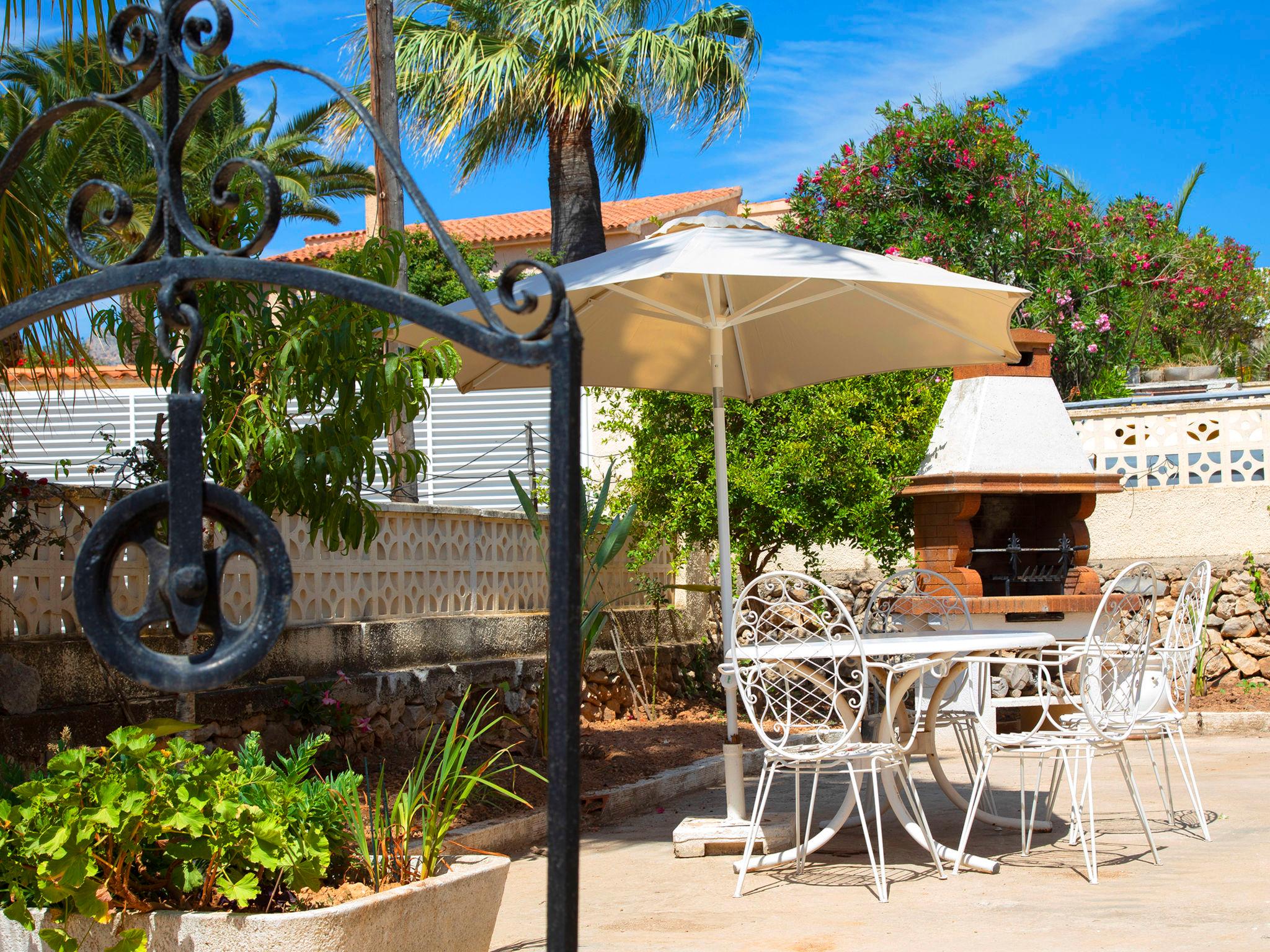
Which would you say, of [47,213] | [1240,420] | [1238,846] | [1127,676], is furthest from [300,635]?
[1240,420]

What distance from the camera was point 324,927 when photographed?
110 inches

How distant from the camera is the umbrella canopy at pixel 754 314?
4738 mm

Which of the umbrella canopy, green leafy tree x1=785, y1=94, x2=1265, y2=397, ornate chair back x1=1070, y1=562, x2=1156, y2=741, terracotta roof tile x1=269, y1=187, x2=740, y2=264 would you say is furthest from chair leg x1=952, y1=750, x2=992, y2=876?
terracotta roof tile x1=269, y1=187, x2=740, y2=264

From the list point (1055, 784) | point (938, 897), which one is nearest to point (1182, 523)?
point (1055, 784)

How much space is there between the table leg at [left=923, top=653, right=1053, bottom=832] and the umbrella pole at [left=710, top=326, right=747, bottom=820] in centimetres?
86

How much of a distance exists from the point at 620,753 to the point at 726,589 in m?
2.63

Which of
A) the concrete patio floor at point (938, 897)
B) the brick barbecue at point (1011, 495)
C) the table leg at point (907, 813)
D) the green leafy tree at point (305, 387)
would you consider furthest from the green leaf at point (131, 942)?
the brick barbecue at point (1011, 495)

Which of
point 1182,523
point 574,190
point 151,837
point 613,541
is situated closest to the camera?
point 151,837

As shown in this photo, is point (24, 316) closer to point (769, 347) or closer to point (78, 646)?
point (78, 646)

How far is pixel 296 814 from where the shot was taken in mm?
3041

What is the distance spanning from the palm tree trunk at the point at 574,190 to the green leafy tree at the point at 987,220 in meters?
2.72

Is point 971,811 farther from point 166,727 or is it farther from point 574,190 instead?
point 574,190

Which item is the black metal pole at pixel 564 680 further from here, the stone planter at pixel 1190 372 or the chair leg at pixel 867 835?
the stone planter at pixel 1190 372

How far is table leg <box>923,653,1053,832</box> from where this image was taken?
201 inches
